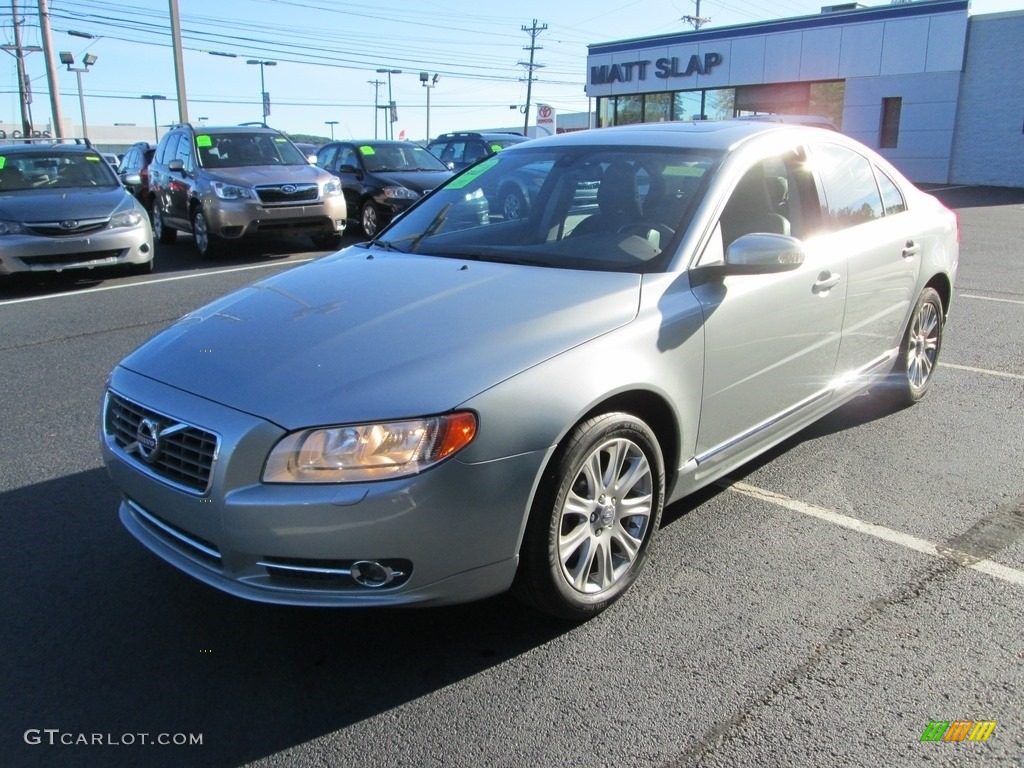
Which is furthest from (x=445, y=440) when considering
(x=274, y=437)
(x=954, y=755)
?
(x=954, y=755)

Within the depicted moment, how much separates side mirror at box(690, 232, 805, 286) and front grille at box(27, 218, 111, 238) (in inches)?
335

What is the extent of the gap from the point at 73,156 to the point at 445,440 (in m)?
10.6

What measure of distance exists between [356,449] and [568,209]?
6.38ft

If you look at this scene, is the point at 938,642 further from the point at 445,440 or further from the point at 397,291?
the point at 397,291

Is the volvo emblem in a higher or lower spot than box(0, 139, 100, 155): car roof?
lower

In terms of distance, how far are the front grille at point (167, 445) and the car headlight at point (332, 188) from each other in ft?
31.9

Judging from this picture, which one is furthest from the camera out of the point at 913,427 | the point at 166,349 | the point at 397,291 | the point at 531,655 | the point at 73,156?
the point at 73,156

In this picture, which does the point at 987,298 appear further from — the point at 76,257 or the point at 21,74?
the point at 21,74

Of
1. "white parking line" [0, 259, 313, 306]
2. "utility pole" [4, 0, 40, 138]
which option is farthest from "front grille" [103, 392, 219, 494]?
"utility pole" [4, 0, 40, 138]

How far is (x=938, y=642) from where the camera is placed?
300cm

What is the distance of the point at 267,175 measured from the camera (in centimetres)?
1223

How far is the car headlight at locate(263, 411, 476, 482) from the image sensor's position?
2.60 m

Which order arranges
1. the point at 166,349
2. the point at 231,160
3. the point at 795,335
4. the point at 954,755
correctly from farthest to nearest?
the point at 231,160 < the point at 795,335 < the point at 166,349 < the point at 954,755

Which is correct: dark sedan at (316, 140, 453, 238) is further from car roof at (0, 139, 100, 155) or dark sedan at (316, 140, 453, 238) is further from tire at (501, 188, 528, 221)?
tire at (501, 188, 528, 221)
